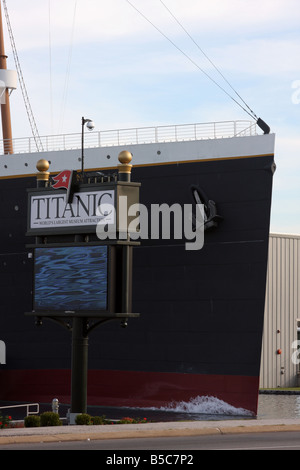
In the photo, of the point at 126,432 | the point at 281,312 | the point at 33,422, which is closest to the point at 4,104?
the point at 281,312

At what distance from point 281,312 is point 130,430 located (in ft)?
89.7

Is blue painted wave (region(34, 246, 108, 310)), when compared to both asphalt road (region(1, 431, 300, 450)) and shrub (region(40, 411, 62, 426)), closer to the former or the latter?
shrub (region(40, 411, 62, 426))

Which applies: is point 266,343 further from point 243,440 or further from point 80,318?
point 243,440

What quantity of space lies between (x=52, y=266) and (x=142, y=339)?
6723 mm

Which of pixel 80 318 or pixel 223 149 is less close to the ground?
pixel 223 149

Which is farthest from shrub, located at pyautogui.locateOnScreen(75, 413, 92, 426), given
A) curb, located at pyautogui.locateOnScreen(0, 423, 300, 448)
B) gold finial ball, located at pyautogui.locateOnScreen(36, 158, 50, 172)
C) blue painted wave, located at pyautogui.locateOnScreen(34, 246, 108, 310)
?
gold finial ball, located at pyautogui.locateOnScreen(36, 158, 50, 172)

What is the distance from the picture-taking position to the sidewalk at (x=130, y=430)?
1892cm

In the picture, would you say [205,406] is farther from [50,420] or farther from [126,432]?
[126,432]

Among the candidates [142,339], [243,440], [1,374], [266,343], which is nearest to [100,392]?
[142,339]

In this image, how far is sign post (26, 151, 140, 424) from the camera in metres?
23.5

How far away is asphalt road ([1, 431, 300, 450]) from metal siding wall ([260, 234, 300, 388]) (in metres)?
25.3

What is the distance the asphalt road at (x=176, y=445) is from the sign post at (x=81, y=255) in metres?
4.53

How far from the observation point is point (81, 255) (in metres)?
24.3

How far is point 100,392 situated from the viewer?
30781 millimetres
